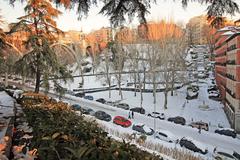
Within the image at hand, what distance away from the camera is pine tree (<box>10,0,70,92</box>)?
16844 mm

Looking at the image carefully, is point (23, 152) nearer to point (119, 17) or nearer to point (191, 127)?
point (119, 17)

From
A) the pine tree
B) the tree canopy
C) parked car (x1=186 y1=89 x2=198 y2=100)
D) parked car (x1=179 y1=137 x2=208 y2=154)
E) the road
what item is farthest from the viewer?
parked car (x1=186 y1=89 x2=198 y2=100)

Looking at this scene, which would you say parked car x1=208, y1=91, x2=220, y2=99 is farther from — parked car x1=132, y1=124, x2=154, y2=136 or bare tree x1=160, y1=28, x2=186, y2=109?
parked car x1=132, y1=124, x2=154, y2=136

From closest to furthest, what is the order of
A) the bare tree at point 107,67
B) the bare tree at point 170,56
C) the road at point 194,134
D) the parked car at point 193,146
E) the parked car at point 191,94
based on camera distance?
the parked car at point 193,146, the road at point 194,134, the bare tree at point 170,56, the parked car at point 191,94, the bare tree at point 107,67

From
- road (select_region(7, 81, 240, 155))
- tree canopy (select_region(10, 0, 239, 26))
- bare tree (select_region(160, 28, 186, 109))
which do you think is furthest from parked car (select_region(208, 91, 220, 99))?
tree canopy (select_region(10, 0, 239, 26))

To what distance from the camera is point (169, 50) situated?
125 feet

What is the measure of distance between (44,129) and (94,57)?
193ft

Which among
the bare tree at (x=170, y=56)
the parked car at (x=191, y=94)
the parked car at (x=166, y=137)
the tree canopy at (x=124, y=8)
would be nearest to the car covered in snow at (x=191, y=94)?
the parked car at (x=191, y=94)

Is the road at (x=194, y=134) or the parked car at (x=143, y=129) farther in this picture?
the parked car at (x=143, y=129)

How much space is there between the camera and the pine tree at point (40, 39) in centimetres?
1684

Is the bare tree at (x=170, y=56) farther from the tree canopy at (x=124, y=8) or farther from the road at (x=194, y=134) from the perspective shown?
the tree canopy at (x=124, y=8)

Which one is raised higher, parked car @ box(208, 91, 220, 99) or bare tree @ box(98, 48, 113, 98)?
bare tree @ box(98, 48, 113, 98)

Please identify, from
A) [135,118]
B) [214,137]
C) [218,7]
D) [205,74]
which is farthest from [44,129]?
[205,74]

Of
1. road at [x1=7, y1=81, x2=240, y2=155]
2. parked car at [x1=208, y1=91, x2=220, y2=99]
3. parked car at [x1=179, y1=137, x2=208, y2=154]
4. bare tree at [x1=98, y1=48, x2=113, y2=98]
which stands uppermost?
bare tree at [x1=98, y1=48, x2=113, y2=98]
